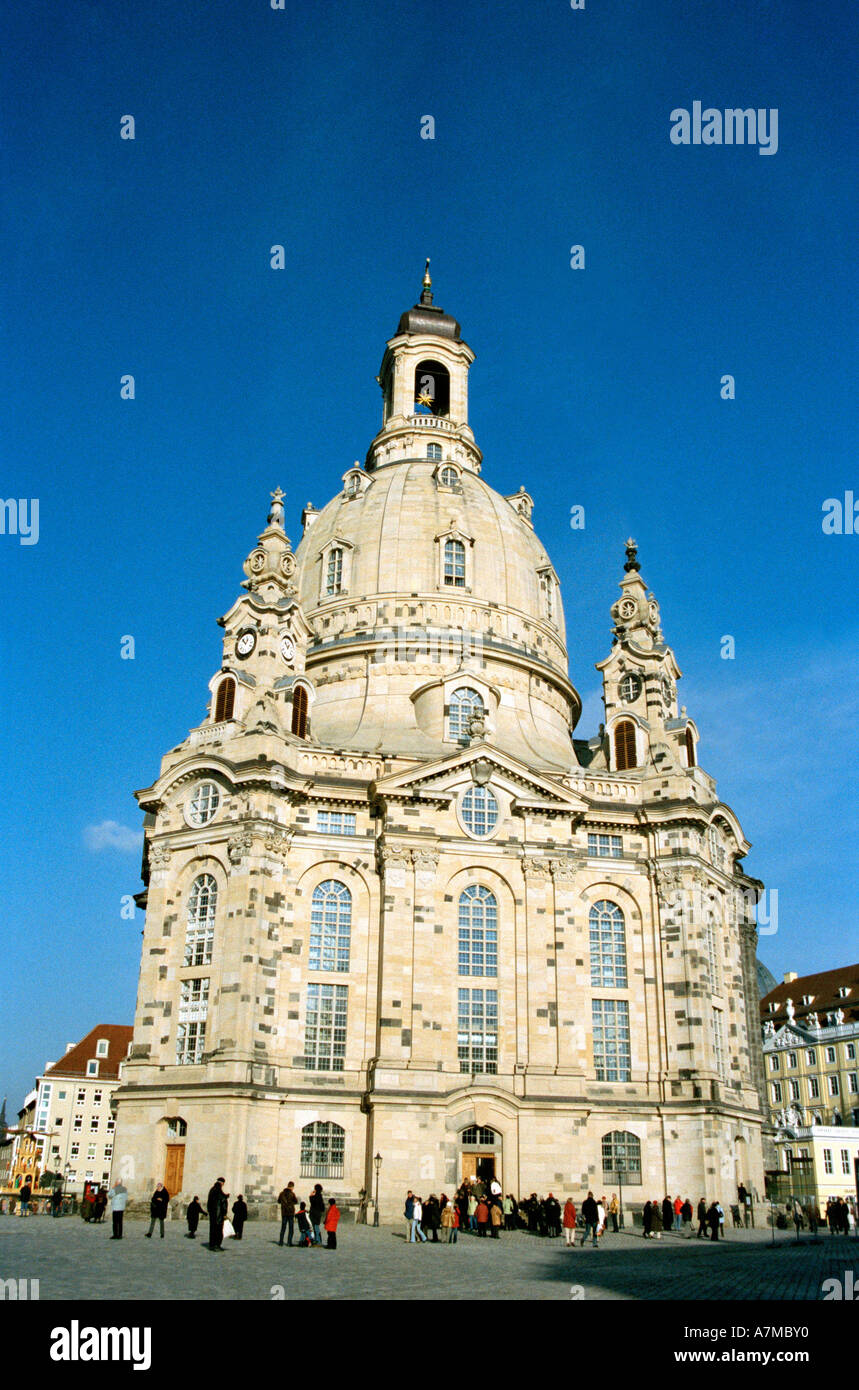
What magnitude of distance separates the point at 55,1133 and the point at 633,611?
197ft

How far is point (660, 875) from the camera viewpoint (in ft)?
176

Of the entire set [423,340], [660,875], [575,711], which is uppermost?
[423,340]

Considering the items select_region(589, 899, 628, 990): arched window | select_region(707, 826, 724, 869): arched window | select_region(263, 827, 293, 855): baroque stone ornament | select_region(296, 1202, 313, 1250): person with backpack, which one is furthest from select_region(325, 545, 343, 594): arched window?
select_region(296, 1202, 313, 1250): person with backpack

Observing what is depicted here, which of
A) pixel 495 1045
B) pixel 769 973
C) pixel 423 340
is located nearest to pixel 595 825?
pixel 495 1045

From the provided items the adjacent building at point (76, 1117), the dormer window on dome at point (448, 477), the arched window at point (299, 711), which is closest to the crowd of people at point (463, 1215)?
the arched window at point (299, 711)

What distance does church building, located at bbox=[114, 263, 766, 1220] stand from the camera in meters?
46.0

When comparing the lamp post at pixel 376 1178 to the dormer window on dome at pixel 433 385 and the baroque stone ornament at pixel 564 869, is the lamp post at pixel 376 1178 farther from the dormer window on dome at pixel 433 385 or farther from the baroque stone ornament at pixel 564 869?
the dormer window on dome at pixel 433 385

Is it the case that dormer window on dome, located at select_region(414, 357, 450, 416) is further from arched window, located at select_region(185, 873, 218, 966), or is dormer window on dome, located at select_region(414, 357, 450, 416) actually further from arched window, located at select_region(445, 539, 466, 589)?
arched window, located at select_region(185, 873, 218, 966)

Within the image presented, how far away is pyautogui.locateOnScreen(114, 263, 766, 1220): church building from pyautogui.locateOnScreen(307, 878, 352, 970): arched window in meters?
0.09

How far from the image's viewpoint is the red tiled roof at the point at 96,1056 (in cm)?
9069

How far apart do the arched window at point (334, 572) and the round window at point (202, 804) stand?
1654cm

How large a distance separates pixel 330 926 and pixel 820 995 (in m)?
61.0
